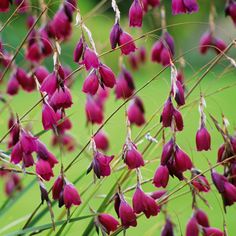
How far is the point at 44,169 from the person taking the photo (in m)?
1.75

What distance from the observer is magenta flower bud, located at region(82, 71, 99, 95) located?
1604 millimetres

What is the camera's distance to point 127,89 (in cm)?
225

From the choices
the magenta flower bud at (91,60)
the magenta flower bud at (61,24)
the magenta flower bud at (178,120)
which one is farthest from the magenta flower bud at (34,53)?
the magenta flower bud at (178,120)

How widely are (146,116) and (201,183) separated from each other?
4.67 meters

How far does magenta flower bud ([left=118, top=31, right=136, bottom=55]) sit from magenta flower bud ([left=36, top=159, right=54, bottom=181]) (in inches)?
12.1

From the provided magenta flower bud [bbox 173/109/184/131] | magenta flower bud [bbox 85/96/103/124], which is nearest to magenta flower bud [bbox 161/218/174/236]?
magenta flower bud [bbox 173/109/184/131]

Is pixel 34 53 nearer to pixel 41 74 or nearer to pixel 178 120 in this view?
pixel 41 74

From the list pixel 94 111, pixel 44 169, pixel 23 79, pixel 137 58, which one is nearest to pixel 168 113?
pixel 44 169

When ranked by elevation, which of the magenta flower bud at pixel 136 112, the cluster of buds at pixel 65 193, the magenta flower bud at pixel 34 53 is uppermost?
the magenta flower bud at pixel 34 53

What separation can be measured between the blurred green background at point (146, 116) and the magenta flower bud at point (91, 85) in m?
0.15

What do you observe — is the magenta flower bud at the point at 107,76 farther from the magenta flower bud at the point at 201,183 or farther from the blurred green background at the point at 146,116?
the magenta flower bud at the point at 201,183

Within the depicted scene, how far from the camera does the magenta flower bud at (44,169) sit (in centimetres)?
175

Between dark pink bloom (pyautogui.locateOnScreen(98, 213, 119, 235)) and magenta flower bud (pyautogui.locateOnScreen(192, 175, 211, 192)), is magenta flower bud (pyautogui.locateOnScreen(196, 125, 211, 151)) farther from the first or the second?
dark pink bloom (pyautogui.locateOnScreen(98, 213, 119, 235))

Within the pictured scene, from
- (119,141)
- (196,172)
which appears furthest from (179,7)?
(119,141)
